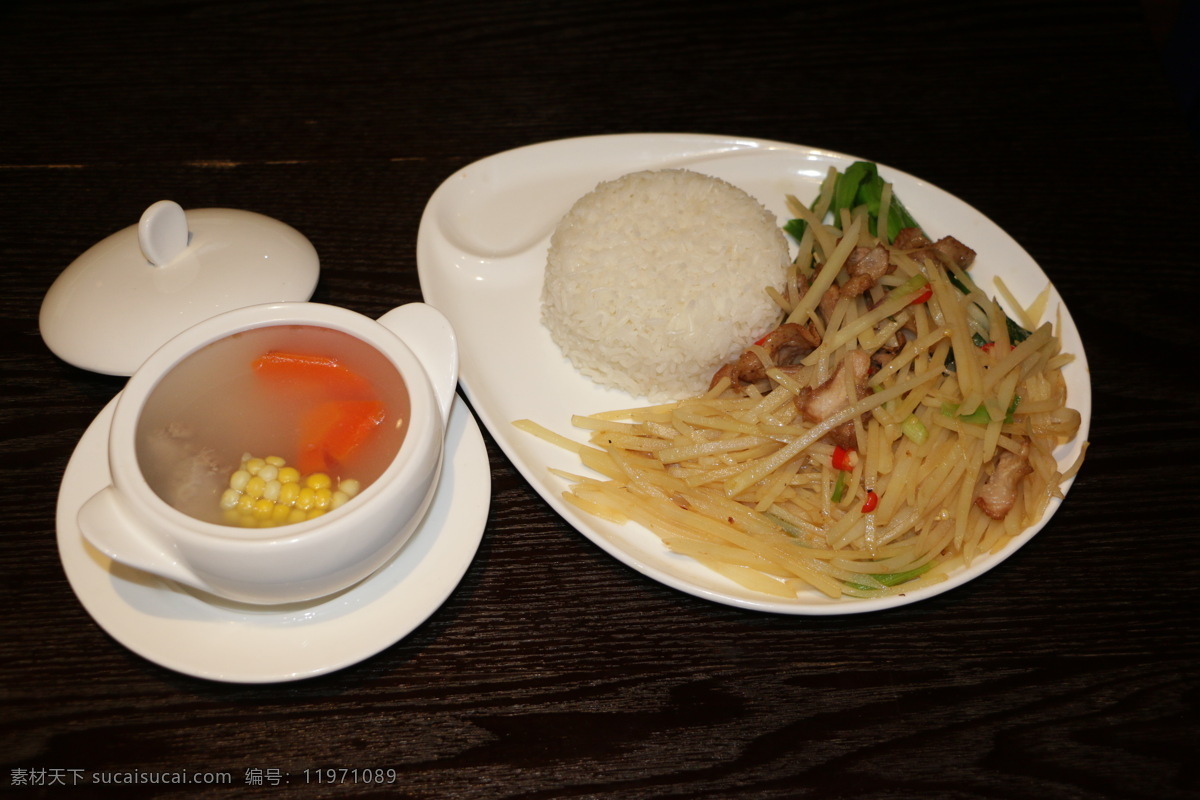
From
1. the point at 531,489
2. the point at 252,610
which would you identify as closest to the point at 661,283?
the point at 531,489

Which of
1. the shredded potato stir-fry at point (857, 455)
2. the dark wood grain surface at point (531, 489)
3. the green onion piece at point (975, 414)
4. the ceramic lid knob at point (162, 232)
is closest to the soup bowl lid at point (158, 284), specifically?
the ceramic lid knob at point (162, 232)

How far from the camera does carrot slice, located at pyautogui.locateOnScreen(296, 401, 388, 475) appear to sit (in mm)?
1805

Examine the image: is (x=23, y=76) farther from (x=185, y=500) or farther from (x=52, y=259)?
(x=185, y=500)

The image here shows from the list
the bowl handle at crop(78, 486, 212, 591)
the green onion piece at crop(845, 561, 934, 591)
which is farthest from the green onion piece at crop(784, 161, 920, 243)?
the bowl handle at crop(78, 486, 212, 591)

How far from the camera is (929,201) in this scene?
2.94 metres

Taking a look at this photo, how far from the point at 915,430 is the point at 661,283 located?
2.79 feet

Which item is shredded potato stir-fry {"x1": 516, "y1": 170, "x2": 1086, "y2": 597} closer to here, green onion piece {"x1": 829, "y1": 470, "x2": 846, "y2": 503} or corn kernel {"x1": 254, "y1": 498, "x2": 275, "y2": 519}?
green onion piece {"x1": 829, "y1": 470, "x2": 846, "y2": 503}

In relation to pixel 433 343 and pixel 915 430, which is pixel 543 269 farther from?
pixel 915 430

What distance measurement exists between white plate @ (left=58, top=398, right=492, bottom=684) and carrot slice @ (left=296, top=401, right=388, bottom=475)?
31 cm

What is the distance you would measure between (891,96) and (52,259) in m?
3.26

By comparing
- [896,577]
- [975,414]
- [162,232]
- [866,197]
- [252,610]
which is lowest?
[896,577]

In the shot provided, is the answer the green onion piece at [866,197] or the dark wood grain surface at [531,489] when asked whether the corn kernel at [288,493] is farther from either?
the green onion piece at [866,197]

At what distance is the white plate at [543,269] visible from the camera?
2.17m

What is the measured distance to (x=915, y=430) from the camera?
230 cm
